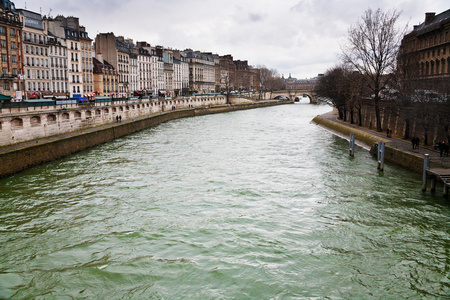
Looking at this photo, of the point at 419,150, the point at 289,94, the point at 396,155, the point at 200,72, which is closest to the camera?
the point at 419,150

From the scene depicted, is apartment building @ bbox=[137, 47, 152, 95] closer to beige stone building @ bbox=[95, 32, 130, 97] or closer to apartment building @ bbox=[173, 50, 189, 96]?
beige stone building @ bbox=[95, 32, 130, 97]

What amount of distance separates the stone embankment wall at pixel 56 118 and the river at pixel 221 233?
369cm

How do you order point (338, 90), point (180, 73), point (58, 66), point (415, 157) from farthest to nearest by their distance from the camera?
point (180, 73) < point (58, 66) < point (338, 90) < point (415, 157)

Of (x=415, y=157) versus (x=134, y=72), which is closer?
(x=415, y=157)

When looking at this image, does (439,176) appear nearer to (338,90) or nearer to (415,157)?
(415,157)

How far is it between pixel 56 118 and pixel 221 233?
22619mm

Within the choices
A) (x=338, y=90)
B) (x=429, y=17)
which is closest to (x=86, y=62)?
(x=338, y=90)

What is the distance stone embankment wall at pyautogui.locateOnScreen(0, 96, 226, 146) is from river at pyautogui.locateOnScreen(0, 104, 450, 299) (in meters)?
3.69

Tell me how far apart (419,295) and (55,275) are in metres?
9.49

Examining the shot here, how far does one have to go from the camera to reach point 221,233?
46.8 feet

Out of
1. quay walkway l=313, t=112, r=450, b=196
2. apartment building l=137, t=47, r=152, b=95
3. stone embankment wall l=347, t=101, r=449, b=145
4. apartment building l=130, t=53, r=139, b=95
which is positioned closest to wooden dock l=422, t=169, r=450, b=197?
quay walkway l=313, t=112, r=450, b=196

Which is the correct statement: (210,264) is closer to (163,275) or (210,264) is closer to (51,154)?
(163,275)

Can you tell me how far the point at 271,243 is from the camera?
44.1ft

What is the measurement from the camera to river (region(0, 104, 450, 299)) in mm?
11000
